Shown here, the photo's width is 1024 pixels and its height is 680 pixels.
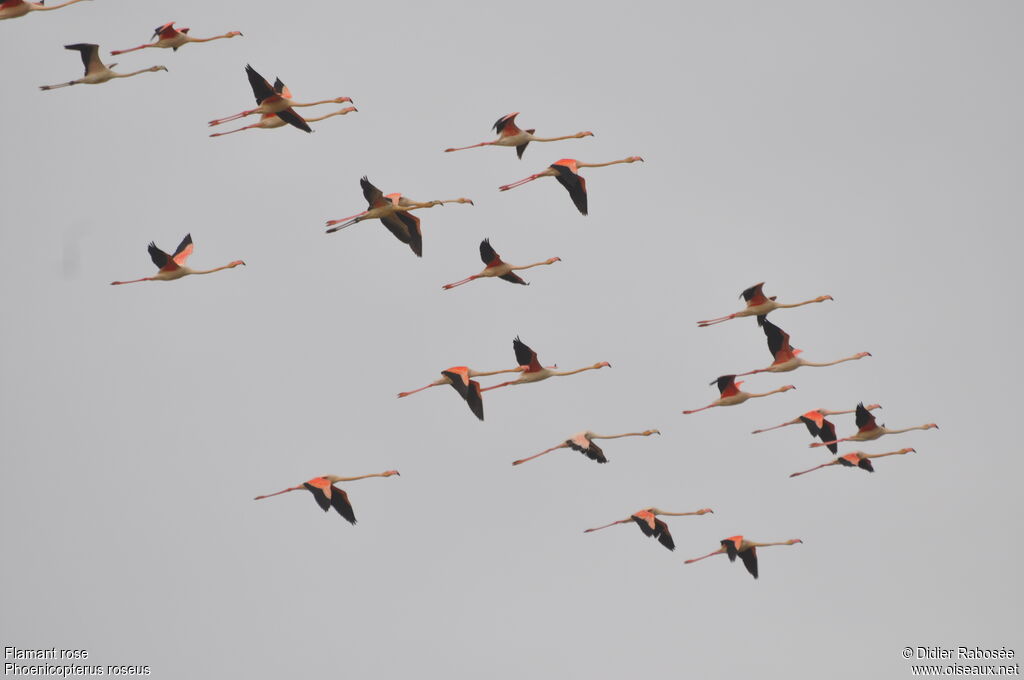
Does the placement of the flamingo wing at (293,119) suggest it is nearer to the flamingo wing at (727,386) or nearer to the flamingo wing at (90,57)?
the flamingo wing at (90,57)

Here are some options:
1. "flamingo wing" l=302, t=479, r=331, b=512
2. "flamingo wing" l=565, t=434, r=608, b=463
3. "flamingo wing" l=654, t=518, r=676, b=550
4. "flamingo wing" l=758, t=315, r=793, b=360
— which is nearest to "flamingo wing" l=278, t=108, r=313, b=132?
"flamingo wing" l=302, t=479, r=331, b=512

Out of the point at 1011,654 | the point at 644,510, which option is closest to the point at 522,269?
the point at 644,510

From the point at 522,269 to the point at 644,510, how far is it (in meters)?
5.52

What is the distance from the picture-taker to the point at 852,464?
130 feet

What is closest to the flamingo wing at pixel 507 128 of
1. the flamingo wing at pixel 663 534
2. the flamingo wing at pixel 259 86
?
the flamingo wing at pixel 259 86

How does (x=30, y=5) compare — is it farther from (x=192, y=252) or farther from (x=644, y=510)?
(x=644, y=510)

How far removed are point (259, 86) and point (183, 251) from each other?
4.96 meters

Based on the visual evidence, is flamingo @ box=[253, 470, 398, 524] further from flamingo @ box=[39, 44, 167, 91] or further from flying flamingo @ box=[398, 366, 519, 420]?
flamingo @ box=[39, 44, 167, 91]

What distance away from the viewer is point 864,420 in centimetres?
3869

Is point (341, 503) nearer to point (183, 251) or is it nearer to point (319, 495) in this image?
point (319, 495)

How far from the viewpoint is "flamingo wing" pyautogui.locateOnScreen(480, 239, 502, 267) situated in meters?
38.2

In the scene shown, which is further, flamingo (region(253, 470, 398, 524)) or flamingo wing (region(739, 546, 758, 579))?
flamingo wing (region(739, 546, 758, 579))

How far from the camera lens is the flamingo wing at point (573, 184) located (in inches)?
1415

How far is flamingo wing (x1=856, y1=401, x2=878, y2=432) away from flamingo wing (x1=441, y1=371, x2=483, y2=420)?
8.21 metres
